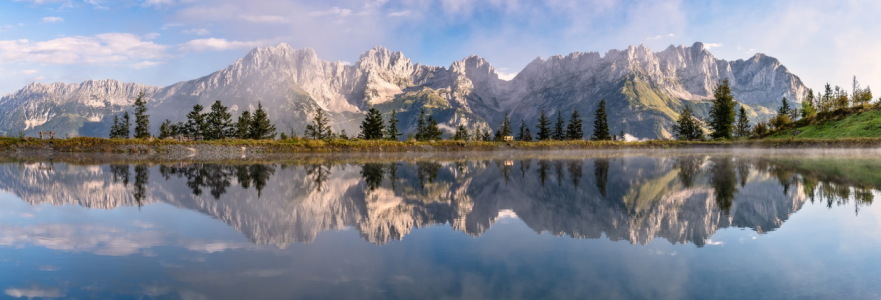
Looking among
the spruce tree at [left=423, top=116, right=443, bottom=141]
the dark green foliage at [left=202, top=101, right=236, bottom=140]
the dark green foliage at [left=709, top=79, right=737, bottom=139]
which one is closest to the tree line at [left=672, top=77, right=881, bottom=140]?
the dark green foliage at [left=709, top=79, right=737, bottom=139]

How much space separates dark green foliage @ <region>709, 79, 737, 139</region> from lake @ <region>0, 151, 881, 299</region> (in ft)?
398

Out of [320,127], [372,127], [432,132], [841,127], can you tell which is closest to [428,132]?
[432,132]

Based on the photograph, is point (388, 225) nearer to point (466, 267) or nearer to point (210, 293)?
point (466, 267)

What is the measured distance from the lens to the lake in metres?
8.17

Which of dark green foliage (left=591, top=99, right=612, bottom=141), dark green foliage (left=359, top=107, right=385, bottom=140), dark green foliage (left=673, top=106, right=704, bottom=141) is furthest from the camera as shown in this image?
dark green foliage (left=591, top=99, right=612, bottom=141)

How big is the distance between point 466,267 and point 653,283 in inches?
139

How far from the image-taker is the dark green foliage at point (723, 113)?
418 feet

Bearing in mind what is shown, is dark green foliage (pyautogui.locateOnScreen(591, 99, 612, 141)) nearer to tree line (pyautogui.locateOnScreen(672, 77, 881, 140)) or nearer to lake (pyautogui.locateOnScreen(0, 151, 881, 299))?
tree line (pyautogui.locateOnScreen(672, 77, 881, 140))

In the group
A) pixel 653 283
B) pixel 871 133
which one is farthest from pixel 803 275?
pixel 871 133

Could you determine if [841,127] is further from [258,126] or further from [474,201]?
[258,126]

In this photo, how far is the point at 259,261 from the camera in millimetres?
9977

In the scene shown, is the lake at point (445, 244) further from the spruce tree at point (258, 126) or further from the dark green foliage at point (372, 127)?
the dark green foliage at point (372, 127)

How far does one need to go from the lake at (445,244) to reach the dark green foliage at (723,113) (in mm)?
121400

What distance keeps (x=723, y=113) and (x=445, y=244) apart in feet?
464
